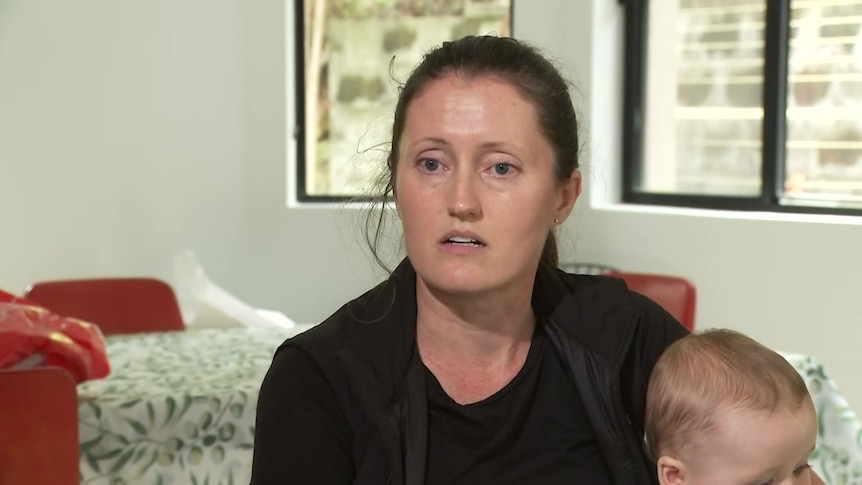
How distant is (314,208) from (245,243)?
33 cm

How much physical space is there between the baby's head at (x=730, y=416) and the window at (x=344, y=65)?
10.0 feet

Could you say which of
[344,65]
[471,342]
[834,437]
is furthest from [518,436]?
[344,65]

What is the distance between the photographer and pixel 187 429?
6.41 ft

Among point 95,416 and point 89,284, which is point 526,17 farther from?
point 95,416

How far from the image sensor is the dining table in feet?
6.25

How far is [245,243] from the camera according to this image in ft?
14.3

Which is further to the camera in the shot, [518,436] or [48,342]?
[48,342]

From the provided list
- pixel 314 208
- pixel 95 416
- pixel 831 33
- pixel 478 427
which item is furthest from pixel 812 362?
pixel 314 208

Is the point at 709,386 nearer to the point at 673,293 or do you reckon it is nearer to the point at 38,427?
the point at 38,427

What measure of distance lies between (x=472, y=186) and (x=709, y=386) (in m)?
0.38

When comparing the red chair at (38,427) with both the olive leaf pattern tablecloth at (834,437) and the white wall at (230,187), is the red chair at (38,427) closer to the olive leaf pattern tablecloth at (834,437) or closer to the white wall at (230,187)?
the olive leaf pattern tablecloth at (834,437)

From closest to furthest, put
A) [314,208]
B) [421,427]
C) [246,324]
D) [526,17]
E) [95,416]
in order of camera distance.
Result: [421,427]
[95,416]
[246,324]
[526,17]
[314,208]

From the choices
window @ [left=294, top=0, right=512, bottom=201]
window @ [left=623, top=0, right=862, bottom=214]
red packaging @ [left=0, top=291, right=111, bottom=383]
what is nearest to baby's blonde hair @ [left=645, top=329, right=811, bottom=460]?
red packaging @ [left=0, top=291, right=111, bottom=383]

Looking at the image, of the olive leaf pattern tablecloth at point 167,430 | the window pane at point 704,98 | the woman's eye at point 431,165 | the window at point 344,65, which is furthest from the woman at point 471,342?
the window at point 344,65
